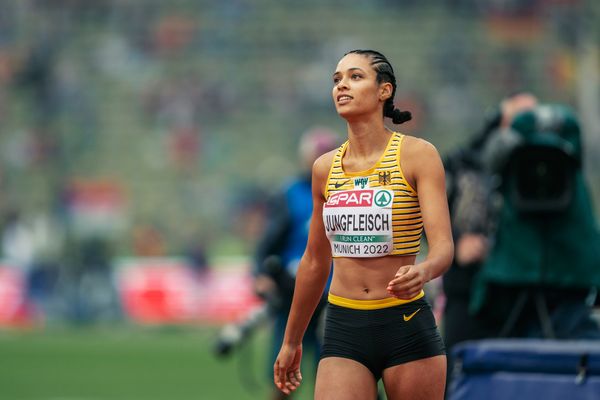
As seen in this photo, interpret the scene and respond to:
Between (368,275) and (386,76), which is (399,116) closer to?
(386,76)

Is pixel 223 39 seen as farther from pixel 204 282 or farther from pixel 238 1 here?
pixel 204 282

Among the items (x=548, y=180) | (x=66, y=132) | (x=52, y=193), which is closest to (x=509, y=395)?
(x=548, y=180)

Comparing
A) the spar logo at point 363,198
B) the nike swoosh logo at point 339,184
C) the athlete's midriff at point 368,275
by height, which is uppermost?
the nike swoosh logo at point 339,184

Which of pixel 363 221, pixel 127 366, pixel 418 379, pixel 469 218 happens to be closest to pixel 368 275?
pixel 363 221

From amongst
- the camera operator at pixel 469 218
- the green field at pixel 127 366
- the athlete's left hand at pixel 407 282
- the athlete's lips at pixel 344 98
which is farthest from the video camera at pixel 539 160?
the green field at pixel 127 366

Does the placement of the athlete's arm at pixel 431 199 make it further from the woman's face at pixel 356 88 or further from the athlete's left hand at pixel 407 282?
the woman's face at pixel 356 88

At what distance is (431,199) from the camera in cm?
439

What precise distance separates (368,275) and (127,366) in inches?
447

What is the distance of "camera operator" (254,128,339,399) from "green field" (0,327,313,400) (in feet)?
10.8

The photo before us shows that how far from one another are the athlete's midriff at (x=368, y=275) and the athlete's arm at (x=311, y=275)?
18 cm

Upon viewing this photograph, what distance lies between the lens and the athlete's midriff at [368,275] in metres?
4.48

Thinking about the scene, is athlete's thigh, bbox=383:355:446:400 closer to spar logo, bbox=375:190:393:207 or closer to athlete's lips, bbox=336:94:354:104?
spar logo, bbox=375:190:393:207

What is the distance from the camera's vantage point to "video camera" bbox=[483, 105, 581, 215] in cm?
654

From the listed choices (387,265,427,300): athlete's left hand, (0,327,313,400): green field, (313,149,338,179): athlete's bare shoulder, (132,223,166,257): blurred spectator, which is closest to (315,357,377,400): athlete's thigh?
(387,265,427,300): athlete's left hand
